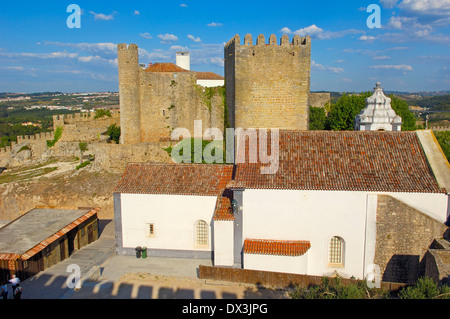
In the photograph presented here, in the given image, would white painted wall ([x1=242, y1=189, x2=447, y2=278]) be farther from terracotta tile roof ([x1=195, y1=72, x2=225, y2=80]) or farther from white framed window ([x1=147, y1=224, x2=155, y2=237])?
terracotta tile roof ([x1=195, y1=72, x2=225, y2=80])

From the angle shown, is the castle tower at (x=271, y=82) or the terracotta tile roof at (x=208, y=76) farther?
the terracotta tile roof at (x=208, y=76)

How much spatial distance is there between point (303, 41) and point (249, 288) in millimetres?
14203

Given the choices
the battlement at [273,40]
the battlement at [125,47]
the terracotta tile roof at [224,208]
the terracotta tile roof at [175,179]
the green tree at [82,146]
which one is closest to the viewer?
the terracotta tile roof at [224,208]

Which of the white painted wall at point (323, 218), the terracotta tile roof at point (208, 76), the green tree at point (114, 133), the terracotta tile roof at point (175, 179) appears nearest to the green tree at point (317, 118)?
the terracotta tile roof at point (208, 76)

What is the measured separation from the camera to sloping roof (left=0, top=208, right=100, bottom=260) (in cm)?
1431

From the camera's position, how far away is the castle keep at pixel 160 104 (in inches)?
1112

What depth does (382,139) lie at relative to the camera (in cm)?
1600

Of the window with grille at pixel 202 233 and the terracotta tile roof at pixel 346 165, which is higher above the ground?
the terracotta tile roof at pixel 346 165

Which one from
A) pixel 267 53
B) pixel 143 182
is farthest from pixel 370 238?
pixel 267 53

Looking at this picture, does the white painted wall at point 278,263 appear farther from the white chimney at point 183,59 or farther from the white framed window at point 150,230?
the white chimney at point 183,59

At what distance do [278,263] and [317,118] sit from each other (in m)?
23.6

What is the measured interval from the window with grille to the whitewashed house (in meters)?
0.16

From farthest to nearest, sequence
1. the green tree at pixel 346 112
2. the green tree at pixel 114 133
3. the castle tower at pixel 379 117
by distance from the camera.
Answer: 1. the green tree at pixel 114 133
2. the green tree at pixel 346 112
3. the castle tower at pixel 379 117

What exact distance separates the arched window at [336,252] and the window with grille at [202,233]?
17.4ft
